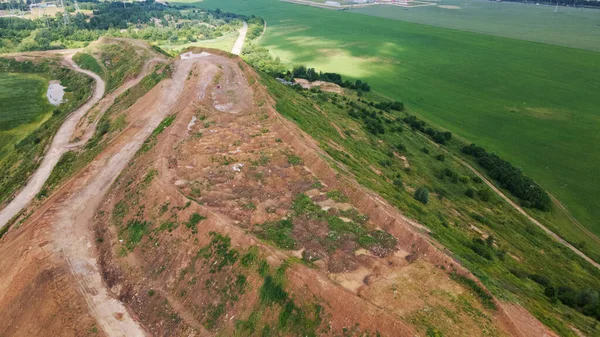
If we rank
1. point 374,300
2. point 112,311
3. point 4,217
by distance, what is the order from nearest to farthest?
1. point 374,300
2. point 112,311
3. point 4,217

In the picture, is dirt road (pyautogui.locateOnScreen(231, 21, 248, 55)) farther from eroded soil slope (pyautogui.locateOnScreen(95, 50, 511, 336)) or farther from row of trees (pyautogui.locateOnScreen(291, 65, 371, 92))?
eroded soil slope (pyautogui.locateOnScreen(95, 50, 511, 336))

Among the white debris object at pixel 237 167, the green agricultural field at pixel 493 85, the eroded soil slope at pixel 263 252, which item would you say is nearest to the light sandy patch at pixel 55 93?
the eroded soil slope at pixel 263 252

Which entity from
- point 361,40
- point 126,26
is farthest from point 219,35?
point 361,40

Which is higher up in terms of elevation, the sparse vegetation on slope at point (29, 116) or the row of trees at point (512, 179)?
the sparse vegetation on slope at point (29, 116)

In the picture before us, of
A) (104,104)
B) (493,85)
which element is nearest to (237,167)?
(104,104)

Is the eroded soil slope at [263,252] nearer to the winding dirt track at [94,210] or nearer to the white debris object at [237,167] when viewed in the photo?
the white debris object at [237,167]

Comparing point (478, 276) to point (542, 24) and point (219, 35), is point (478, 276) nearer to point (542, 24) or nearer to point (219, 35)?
point (219, 35)

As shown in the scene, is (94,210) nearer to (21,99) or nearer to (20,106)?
(20,106)

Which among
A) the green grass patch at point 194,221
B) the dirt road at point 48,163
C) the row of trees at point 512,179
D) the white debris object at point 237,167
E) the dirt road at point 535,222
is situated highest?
the white debris object at point 237,167
